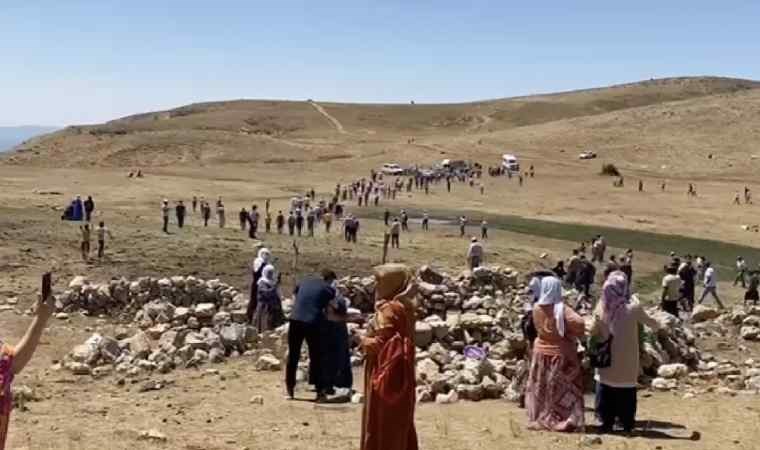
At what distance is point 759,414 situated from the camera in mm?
10781

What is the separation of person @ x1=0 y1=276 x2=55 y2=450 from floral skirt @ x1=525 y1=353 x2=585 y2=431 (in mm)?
5133

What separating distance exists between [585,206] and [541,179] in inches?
665

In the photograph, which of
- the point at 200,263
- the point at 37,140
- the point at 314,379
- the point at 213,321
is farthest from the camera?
the point at 37,140

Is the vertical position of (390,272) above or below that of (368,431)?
above

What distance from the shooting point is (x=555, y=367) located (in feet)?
31.3

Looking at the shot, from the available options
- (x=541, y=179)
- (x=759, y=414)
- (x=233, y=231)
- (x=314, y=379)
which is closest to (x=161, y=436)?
(x=314, y=379)

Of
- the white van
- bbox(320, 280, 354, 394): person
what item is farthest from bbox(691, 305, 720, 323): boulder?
the white van

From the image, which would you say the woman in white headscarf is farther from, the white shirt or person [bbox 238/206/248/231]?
person [bbox 238/206/248/231]

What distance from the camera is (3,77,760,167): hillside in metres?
89.1

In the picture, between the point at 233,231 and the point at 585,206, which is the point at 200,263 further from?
the point at 585,206

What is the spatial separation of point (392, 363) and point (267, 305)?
8.35 metres

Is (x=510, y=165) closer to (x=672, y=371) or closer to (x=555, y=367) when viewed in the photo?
(x=672, y=371)

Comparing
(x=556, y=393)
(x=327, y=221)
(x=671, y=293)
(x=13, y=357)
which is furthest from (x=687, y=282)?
(x=13, y=357)

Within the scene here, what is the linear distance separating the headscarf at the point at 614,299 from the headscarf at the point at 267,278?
266 inches
